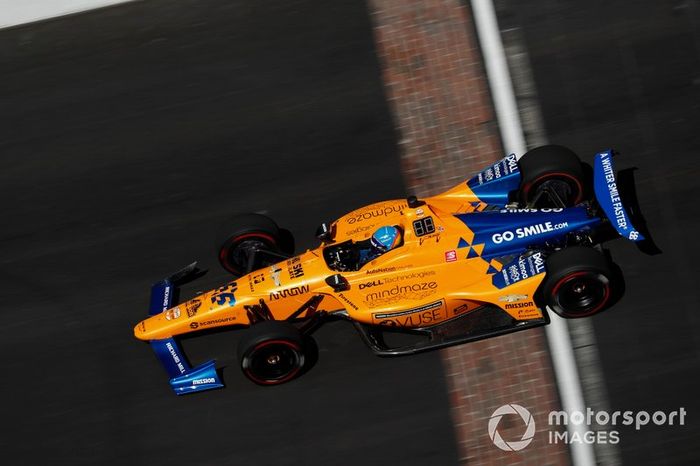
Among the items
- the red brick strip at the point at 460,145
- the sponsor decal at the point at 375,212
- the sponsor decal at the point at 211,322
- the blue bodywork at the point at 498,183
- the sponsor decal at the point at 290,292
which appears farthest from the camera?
the blue bodywork at the point at 498,183

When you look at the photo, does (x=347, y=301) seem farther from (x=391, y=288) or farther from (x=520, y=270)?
(x=520, y=270)

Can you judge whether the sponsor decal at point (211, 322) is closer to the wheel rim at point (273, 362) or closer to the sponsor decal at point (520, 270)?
the wheel rim at point (273, 362)

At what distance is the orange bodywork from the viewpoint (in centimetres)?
1095

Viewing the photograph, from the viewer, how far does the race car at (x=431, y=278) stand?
10898 mm

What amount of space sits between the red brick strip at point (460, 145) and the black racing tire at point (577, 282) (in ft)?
1.99

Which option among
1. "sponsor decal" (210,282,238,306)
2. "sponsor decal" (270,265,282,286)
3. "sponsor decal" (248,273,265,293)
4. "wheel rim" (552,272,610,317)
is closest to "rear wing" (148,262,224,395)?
"sponsor decal" (210,282,238,306)

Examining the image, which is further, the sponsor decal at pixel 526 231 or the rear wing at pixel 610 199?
the sponsor decal at pixel 526 231

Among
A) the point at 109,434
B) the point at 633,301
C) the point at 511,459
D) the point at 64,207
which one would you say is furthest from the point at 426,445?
the point at 64,207

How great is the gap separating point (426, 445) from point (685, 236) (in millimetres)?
4459

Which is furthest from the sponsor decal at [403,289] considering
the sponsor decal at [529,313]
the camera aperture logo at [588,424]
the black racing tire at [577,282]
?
the camera aperture logo at [588,424]

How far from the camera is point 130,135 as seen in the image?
14398 mm

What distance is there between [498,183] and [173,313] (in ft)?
14.8

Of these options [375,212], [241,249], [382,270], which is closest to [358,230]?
[375,212]

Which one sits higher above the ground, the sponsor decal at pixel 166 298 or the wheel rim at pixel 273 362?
the sponsor decal at pixel 166 298
